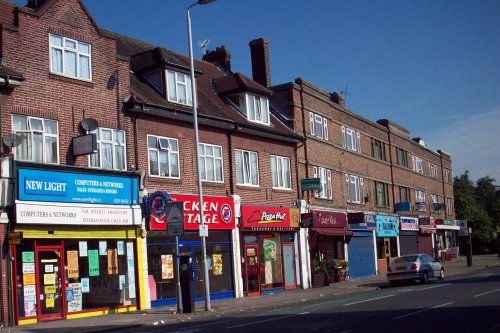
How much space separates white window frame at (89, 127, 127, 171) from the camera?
21.6 m

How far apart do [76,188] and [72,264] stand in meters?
2.47

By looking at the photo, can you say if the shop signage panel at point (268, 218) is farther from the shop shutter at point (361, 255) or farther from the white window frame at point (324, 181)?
the shop shutter at point (361, 255)

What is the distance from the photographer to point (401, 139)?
168 feet

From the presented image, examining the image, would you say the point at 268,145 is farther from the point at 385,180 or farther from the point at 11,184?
the point at 385,180

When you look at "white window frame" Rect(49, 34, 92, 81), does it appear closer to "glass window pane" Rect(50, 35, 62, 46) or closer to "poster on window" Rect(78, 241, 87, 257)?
"glass window pane" Rect(50, 35, 62, 46)

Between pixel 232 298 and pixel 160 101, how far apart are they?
8751 mm

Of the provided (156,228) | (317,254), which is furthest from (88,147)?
(317,254)


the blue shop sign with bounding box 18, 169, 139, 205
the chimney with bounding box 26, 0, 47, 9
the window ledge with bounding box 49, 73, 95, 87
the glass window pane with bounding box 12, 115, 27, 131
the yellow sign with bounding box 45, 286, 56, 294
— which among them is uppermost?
the chimney with bounding box 26, 0, 47, 9

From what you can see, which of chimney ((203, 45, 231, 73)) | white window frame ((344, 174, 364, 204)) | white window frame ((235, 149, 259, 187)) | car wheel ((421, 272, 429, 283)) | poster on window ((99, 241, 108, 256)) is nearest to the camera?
poster on window ((99, 241, 108, 256))

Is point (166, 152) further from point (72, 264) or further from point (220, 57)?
point (220, 57)

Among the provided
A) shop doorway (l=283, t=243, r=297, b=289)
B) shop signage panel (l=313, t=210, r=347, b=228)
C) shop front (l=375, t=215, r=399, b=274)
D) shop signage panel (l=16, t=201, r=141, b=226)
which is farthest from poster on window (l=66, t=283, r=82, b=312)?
shop front (l=375, t=215, r=399, b=274)

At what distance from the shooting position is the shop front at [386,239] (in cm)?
4250

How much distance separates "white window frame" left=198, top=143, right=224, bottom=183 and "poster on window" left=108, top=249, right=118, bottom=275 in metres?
5.45

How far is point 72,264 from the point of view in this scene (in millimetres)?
20469
